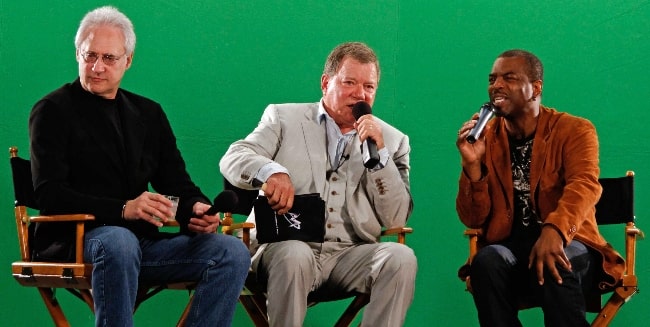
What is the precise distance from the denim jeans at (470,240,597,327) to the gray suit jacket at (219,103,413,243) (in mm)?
402

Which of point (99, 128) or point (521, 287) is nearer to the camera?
point (99, 128)

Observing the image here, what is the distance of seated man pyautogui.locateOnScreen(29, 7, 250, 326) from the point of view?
308 cm

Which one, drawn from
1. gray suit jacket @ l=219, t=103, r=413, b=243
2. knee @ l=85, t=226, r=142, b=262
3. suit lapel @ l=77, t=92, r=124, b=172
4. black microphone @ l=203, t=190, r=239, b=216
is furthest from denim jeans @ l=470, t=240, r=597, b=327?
suit lapel @ l=77, t=92, r=124, b=172

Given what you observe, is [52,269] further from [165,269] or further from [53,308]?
[165,269]

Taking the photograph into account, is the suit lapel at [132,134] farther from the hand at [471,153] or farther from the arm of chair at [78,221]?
the hand at [471,153]

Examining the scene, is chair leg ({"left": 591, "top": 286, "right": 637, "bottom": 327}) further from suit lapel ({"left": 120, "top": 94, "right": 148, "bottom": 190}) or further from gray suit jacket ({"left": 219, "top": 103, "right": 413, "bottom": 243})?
Result: suit lapel ({"left": 120, "top": 94, "right": 148, "bottom": 190})

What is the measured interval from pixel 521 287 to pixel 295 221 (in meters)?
0.86

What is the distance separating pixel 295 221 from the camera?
3592 mm

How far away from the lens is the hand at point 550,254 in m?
3.37

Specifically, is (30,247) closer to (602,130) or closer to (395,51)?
(395,51)

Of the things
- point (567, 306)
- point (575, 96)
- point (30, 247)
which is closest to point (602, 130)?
point (575, 96)

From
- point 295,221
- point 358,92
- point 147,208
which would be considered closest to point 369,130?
point 358,92

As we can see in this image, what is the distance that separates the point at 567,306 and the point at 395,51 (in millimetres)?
1791

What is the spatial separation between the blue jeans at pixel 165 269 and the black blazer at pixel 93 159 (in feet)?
0.38
